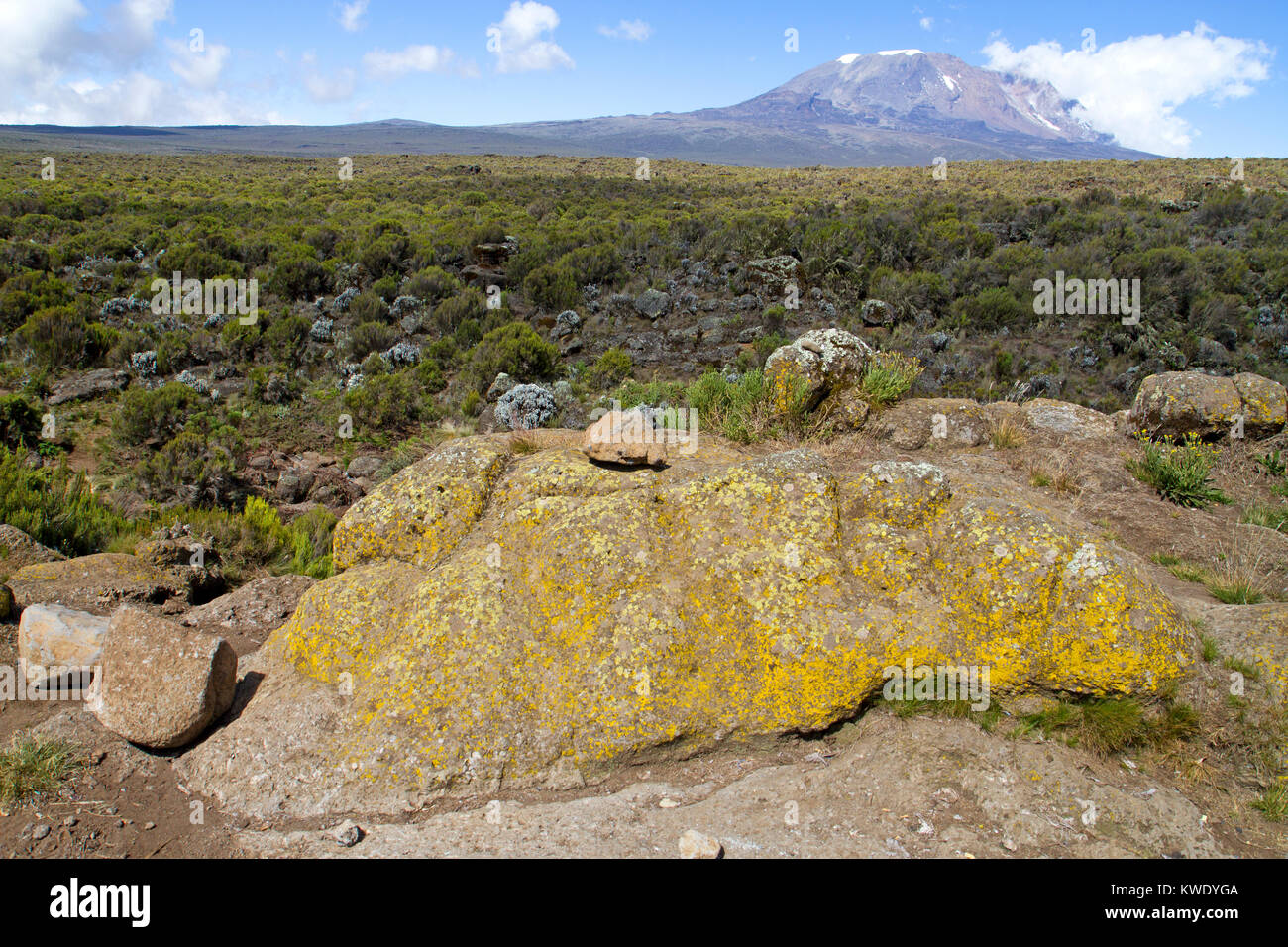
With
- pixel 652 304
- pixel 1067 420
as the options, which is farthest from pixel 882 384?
pixel 652 304

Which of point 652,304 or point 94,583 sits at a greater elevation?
point 652,304

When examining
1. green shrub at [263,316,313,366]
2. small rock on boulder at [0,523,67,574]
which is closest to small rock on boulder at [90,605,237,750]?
small rock on boulder at [0,523,67,574]

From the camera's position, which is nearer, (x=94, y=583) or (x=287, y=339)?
(x=94, y=583)

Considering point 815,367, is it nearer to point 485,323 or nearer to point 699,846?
point 699,846

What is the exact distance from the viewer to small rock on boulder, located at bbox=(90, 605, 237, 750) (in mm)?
3398

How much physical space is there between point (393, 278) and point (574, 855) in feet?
61.2

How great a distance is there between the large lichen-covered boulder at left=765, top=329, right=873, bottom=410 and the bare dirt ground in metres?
3.21

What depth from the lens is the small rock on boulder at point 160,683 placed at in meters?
3.40

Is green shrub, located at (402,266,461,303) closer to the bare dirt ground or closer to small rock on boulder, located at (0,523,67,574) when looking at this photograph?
small rock on boulder, located at (0,523,67,574)

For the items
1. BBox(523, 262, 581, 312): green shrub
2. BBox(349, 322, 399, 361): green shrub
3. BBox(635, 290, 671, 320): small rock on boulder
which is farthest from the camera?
BBox(523, 262, 581, 312): green shrub

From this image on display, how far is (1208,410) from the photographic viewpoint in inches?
271

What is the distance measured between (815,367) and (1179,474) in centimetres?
317

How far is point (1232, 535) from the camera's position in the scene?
5.11 meters

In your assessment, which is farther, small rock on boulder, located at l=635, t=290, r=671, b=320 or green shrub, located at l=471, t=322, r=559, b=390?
small rock on boulder, located at l=635, t=290, r=671, b=320
